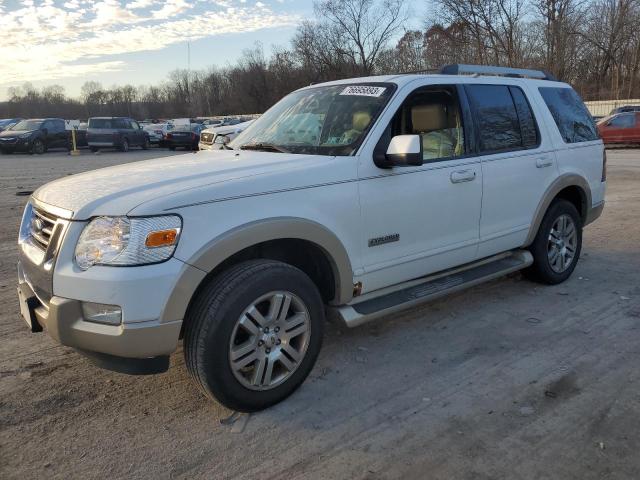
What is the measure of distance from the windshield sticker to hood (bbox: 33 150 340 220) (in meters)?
0.77

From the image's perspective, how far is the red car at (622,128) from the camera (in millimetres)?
21984

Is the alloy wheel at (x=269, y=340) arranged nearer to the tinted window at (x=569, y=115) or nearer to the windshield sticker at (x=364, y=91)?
the windshield sticker at (x=364, y=91)

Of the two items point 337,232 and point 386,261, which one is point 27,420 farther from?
point 386,261

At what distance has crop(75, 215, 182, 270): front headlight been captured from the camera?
2715 millimetres

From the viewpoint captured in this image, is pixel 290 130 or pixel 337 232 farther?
pixel 290 130

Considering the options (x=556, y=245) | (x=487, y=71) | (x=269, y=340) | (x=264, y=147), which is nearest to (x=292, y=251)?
(x=269, y=340)

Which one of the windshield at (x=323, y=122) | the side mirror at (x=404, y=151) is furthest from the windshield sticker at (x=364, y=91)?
the side mirror at (x=404, y=151)

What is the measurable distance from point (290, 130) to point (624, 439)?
2.91 metres

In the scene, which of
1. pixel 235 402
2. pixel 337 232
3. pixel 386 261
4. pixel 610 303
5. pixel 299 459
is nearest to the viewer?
pixel 299 459

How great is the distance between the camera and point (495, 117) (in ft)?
15.1

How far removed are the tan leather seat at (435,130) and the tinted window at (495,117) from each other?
0.28m

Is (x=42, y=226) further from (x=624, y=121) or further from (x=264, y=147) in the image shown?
(x=624, y=121)

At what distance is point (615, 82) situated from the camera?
53906 millimetres

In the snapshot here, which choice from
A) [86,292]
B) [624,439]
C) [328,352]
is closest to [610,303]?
[624,439]
